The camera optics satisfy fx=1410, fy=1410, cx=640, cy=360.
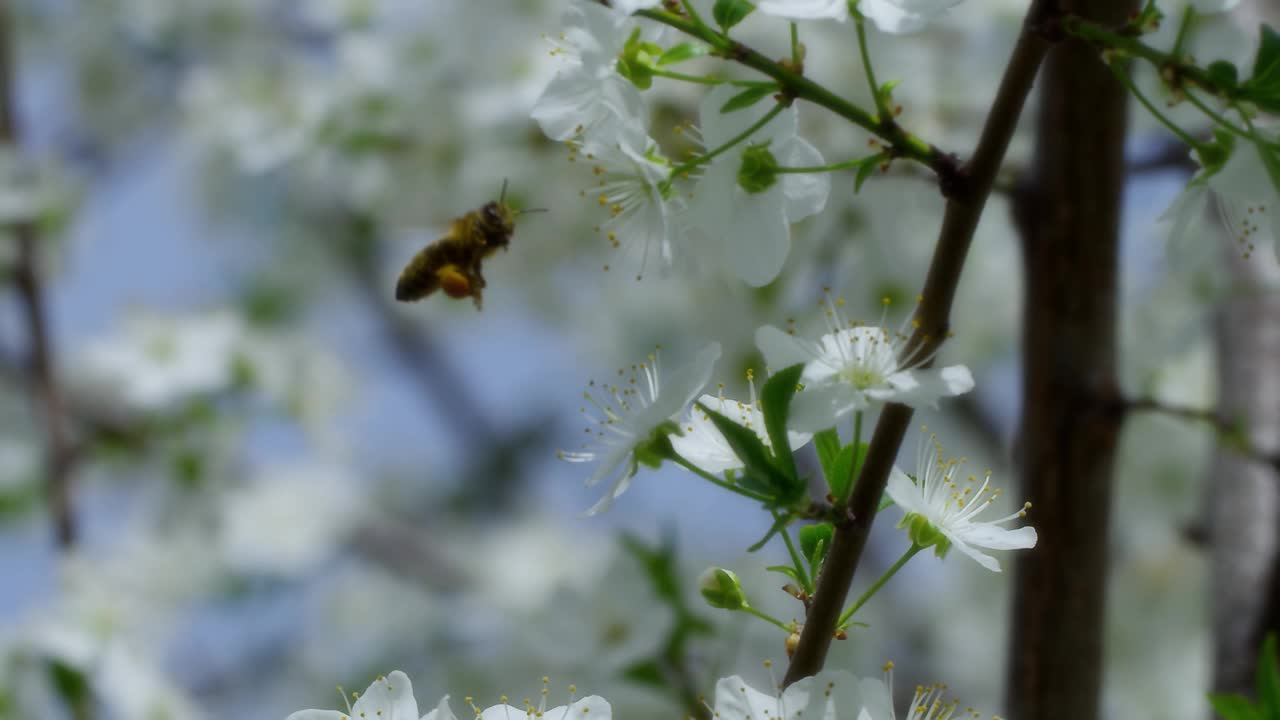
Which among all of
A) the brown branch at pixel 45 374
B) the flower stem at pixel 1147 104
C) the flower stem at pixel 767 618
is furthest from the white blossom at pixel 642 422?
the brown branch at pixel 45 374

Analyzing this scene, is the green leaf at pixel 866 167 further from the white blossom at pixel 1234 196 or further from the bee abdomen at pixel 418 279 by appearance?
the bee abdomen at pixel 418 279

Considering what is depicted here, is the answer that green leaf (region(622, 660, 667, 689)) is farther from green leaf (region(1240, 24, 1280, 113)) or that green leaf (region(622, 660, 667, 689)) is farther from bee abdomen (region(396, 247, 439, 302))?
green leaf (region(1240, 24, 1280, 113))

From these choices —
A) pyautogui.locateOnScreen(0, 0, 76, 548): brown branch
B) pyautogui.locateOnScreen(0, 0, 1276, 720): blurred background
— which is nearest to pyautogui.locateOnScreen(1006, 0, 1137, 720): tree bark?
pyautogui.locateOnScreen(0, 0, 1276, 720): blurred background

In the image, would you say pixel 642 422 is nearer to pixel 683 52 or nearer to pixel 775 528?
pixel 775 528

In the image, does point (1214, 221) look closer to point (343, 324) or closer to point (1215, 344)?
point (1215, 344)

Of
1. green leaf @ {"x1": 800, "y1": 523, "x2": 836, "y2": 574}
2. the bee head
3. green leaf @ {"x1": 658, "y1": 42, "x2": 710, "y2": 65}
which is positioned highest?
the bee head

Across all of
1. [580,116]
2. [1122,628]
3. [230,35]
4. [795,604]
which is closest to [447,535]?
[230,35]

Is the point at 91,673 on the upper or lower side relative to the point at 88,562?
lower
